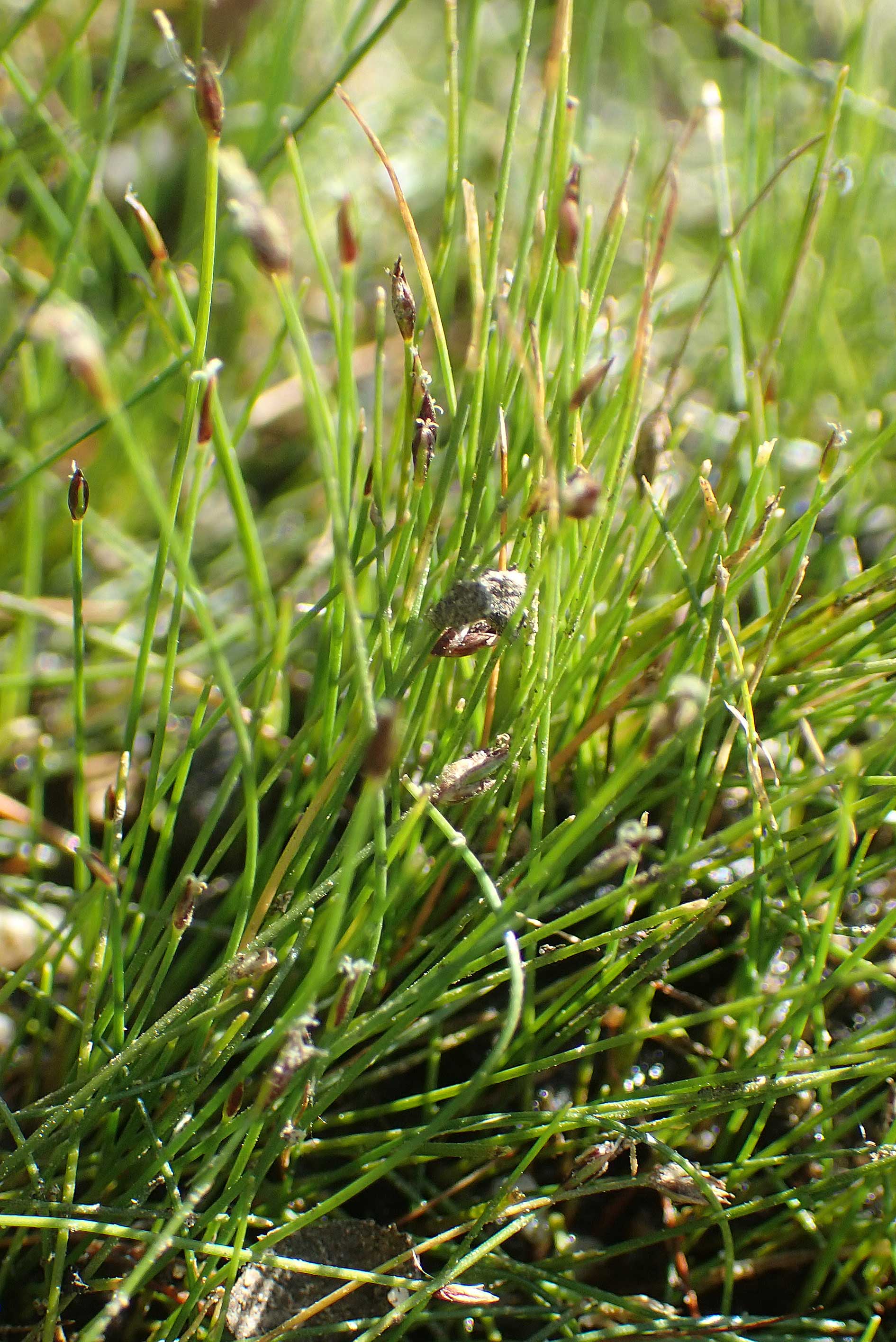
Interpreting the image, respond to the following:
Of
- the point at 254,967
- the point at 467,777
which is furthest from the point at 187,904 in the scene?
the point at 467,777

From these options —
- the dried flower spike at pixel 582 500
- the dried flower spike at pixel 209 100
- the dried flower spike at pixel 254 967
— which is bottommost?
the dried flower spike at pixel 254 967

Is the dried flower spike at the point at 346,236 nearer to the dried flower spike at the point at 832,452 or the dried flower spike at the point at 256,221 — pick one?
the dried flower spike at the point at 256,221

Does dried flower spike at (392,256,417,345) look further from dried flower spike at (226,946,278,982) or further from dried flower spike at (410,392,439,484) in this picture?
dried flower spike at (226,946,278,982)

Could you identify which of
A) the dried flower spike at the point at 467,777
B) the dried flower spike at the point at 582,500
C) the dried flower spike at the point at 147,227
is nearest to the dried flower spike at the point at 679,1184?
the dried flower spike at the point at 467,777

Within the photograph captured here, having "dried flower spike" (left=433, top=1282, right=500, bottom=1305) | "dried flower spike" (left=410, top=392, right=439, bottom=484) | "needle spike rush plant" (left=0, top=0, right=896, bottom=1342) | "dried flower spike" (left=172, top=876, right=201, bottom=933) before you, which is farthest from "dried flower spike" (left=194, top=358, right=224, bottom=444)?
"dried flower spike" (left=433, top=1282, right=500, bottom=1305)

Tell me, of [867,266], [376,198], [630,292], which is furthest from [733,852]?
[376,198]

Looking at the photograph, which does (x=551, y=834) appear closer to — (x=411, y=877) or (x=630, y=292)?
(x=411, y=877)

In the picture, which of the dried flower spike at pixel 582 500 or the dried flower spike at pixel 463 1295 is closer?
the dried flower spike at pixel 582 500
